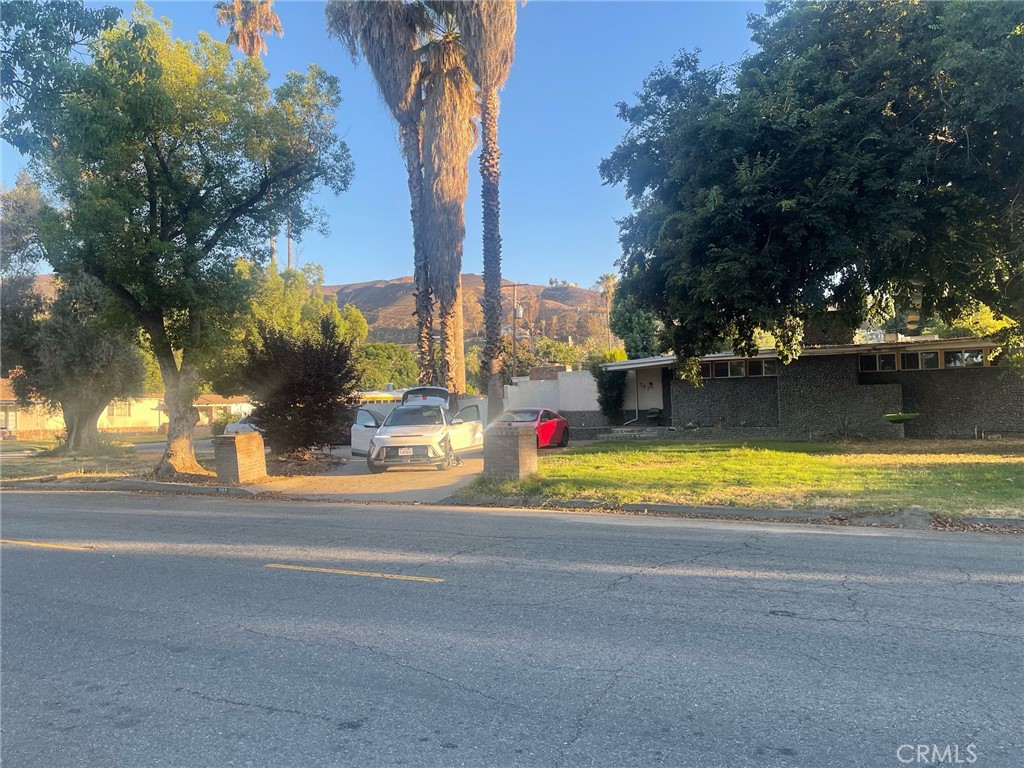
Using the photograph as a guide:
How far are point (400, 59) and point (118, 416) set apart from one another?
131 ft

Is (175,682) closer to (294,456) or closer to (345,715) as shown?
(345,715)

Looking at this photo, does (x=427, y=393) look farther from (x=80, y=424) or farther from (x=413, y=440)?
(x=80, y=424)

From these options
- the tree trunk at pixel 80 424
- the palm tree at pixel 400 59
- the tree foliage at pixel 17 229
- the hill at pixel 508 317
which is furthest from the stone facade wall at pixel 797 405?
the hill at pixel 508 317

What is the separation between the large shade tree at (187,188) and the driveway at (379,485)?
11.0 ft

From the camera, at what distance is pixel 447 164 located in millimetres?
24625

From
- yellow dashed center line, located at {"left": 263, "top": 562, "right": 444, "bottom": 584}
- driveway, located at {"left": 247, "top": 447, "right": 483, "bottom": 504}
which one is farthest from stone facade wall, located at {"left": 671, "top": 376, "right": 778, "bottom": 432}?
yellow dashed center line, located at {"left": 263, "top": 562, "right": 444, "bottom": 584}

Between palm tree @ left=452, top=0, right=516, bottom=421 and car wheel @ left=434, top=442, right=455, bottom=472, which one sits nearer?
car wheel @ left=434, top=442, right=455, bottom=472

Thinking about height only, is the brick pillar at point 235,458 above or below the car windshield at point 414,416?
below

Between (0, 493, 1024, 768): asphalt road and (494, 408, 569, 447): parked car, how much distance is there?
46.6 feet

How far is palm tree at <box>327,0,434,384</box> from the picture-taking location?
23.2 m

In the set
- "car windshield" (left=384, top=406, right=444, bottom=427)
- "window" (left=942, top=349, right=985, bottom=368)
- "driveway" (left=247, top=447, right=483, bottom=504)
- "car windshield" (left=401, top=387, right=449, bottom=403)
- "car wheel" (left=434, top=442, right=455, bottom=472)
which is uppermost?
"window" (left=942, top=349, right=985, bottom=368)

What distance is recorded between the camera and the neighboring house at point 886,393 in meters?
23.3

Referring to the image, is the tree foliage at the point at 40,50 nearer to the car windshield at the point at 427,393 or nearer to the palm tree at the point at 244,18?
the car windshield at the point at 427,393

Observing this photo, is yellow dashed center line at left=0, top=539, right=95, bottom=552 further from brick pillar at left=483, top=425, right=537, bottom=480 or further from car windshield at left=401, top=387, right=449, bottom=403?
car windshield at left=401, top=387, right=449, bottom=403
